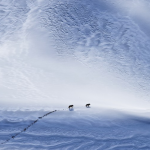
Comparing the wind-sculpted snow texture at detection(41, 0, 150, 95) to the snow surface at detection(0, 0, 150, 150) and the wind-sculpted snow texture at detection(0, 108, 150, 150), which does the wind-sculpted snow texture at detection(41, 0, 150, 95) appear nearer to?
the snow surface at detection(0, 0, 150, 150)

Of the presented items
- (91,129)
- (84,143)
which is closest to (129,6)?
(91,129)

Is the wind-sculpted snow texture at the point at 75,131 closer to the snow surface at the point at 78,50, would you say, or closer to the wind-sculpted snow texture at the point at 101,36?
the snow surface at the point at 78,50

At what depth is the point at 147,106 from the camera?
550 centimetres

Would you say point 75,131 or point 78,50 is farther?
point 78,50

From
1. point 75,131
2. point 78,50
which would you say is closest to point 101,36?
point 78,50

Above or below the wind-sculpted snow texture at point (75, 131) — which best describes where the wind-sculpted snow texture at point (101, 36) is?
above

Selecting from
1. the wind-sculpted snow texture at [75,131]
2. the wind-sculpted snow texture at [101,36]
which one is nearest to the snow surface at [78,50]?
the wind-sculpted snow texture at [101,36]

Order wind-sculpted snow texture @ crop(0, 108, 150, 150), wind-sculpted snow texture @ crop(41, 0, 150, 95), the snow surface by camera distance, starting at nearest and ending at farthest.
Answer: wind-sculpted snow texture @ crop(0, 108, 150, 150)
the snow surface
wind-sculpted snow texture @ crop(41, 0, 150, 95)

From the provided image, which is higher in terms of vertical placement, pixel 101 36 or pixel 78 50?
pixel 101 36

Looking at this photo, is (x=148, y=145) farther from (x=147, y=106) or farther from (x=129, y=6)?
(x=129, y=6)

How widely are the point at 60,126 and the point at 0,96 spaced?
2.38 m

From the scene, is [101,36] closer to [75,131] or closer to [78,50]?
[78,50]

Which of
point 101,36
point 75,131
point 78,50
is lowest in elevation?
point 75,131

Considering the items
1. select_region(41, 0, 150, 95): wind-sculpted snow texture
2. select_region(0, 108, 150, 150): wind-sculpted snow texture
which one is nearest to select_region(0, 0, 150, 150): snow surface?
select_region(41, 0, 150, 95): wind-sculpted snow texture
